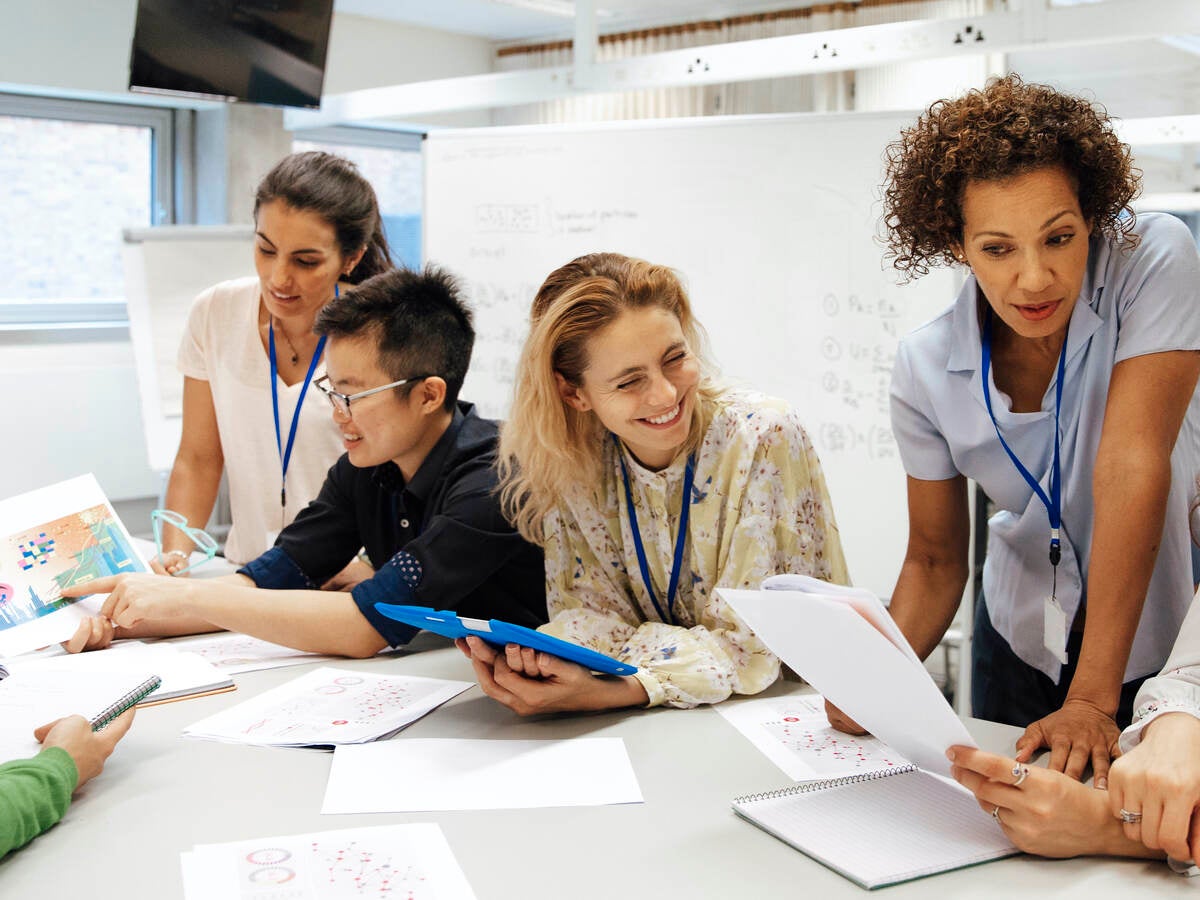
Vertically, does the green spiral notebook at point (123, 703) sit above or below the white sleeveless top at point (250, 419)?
below

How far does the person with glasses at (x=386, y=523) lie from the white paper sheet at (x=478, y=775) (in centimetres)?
37

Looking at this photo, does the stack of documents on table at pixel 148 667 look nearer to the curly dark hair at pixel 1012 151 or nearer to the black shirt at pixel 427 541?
the black shirt at pixel 427 541

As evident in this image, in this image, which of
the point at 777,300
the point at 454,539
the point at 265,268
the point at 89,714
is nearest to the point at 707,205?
the point at 777,300

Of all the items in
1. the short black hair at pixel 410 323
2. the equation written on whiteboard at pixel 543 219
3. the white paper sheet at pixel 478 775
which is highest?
the equation written on whiteboard at pixel 543 219

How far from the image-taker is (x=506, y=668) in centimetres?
145

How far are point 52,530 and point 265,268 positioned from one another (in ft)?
2.12

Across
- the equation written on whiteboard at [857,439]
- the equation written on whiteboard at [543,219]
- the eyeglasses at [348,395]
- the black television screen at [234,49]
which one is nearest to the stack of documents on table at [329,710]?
the eyeglasses at [348,395]

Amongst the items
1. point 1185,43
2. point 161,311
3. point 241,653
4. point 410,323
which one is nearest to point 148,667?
point 241,653

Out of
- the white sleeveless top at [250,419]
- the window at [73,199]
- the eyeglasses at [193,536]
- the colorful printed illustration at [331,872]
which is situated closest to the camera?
the colorful printed illustration at [331,872]

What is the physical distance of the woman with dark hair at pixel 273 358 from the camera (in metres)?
2.20

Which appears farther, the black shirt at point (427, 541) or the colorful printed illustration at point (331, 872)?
the black shirt at point (427, 541)

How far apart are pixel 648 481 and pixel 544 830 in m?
0.60

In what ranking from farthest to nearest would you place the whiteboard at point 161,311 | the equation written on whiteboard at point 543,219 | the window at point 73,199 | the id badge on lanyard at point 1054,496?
the window at point 73,199 < the whiteboard at point 161,311 < the equation written on whiteboard at point 543,219 < the id badge on lanyard at point 1054,496

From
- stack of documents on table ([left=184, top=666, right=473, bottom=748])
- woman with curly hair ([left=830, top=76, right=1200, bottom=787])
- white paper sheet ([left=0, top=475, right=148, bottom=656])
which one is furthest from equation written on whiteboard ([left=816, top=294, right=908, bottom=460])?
white paper sheet ([left=0, top=475, right=148, bottom=656])
